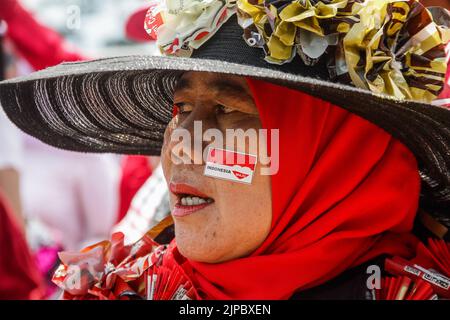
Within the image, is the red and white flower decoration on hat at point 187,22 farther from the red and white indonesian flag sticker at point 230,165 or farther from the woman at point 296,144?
the red and white indonesian flag sticker at point 230,165

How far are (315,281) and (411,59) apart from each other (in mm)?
588

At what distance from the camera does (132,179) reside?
13.9 ft

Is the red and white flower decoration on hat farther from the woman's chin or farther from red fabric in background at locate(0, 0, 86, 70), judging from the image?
red fabric in background at locate(0, 0, 86, 70)

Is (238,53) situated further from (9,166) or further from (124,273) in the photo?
(9,166)

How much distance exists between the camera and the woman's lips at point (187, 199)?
80.7 inches

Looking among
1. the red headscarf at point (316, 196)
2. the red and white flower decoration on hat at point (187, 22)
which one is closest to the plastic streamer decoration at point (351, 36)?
the red and white flower decoration on hat at point (187, 22)

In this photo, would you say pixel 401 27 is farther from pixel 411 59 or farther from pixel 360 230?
pixel 360 230

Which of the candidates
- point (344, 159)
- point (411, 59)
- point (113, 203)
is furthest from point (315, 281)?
point (113, 203)

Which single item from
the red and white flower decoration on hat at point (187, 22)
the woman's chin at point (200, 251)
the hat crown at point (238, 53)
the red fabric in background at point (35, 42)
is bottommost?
the red fabric in background at point (35, 42)

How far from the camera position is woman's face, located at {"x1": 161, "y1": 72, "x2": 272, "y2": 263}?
2.02 m

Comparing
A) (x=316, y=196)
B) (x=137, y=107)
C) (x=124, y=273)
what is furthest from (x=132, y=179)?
(x=316, y=196)

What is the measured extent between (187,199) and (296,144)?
1.00 feet

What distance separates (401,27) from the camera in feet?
6.55

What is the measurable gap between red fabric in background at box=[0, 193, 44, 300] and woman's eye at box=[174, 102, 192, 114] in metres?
1.63
